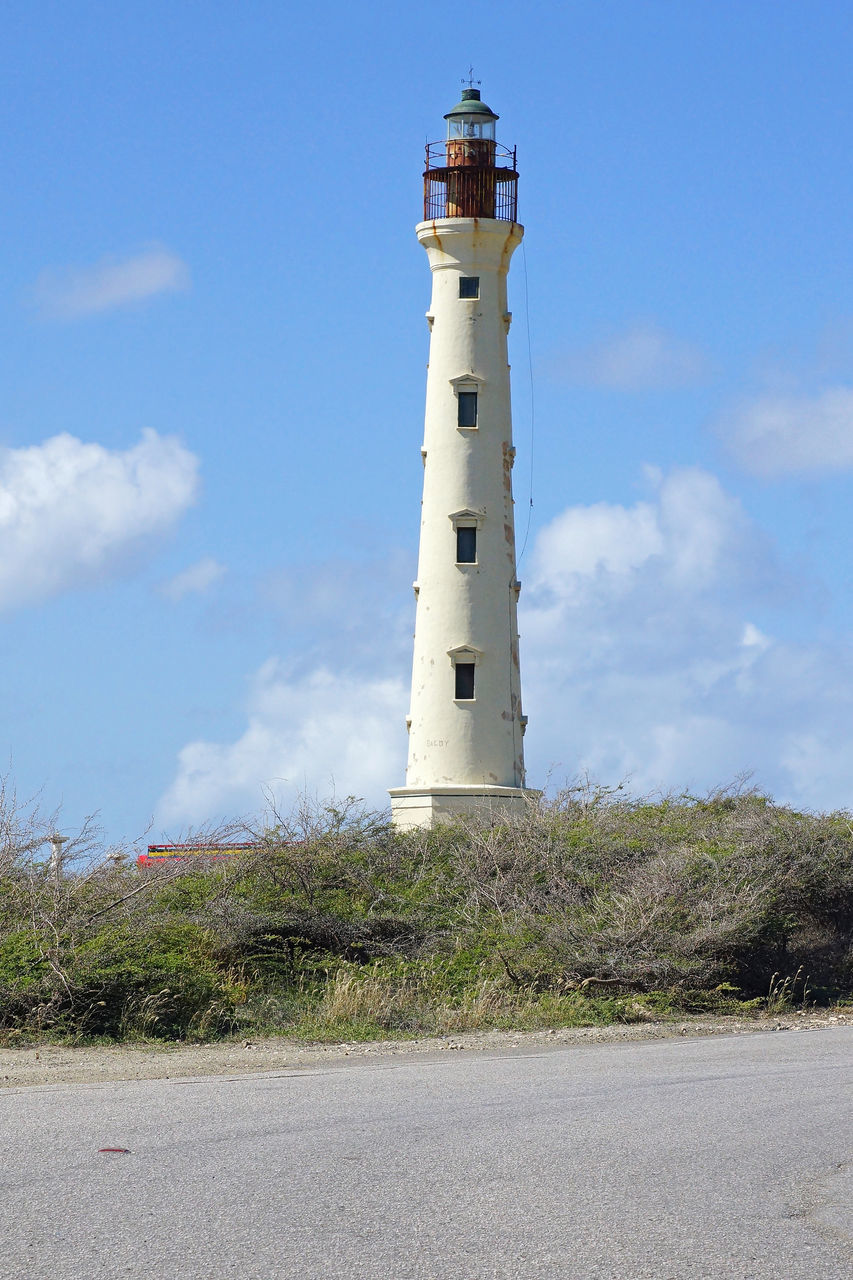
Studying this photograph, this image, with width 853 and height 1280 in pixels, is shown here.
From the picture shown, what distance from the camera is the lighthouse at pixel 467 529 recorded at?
100 ft

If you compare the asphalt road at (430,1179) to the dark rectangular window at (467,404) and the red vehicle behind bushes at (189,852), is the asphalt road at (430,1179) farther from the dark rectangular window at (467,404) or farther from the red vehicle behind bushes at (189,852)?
the dark rectangular window at (467,404)

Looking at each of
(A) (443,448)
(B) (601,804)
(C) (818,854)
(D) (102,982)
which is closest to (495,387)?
(A) (443,448)


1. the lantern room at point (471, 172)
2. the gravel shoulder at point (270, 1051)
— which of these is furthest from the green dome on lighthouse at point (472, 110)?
the gravel shoulder at point (270, 1051)

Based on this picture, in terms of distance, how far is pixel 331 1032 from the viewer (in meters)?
16.0

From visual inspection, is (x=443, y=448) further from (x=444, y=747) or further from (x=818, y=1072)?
(x=818, y=1072)

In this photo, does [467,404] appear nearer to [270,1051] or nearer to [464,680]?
[464,680]

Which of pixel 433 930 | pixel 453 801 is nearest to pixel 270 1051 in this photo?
pixel 433 930

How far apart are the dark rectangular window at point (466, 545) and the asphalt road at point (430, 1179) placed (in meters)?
19.5

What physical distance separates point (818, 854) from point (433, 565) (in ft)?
38.5

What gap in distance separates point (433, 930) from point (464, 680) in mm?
11098

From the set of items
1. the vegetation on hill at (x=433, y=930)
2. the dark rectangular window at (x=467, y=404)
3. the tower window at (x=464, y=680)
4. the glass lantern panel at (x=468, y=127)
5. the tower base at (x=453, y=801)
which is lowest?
the vegetation on hill at (x=433, y=930)

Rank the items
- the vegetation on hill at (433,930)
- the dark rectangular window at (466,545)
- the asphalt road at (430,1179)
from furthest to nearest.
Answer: the dark rectangular window at (466,545)
the vegetation on hill at (433,930)
the asphalt road at (430,1179)

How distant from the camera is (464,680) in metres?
30.8

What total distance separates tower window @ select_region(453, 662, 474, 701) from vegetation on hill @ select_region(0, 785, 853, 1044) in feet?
21.3
